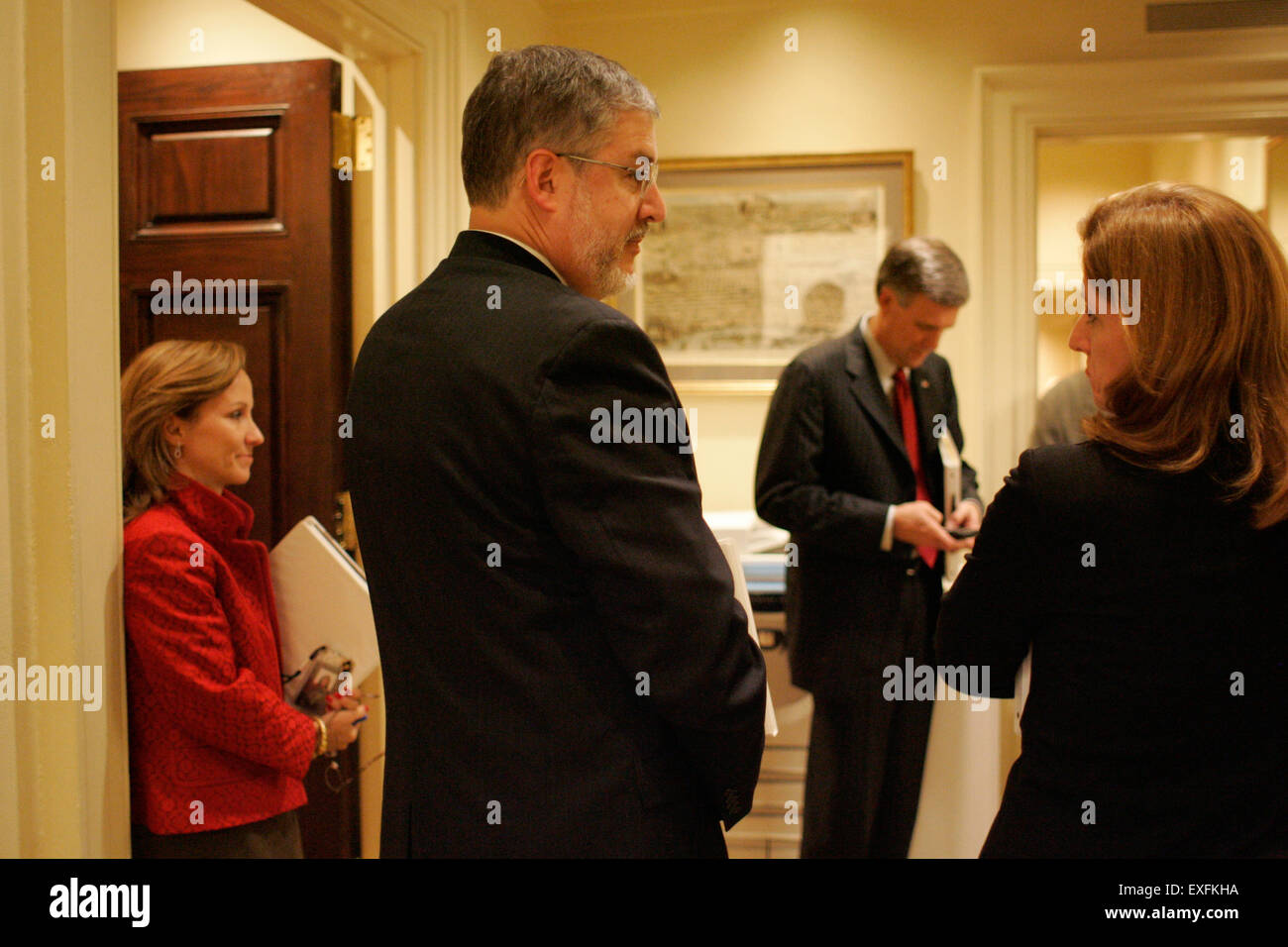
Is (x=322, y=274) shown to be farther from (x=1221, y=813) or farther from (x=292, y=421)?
(x=1221, y=813)

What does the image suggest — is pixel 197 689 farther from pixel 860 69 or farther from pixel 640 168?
pixel 860 69

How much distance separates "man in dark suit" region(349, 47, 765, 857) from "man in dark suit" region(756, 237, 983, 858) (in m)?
1.36

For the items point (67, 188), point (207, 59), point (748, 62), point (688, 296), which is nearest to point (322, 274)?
point (207, 59)

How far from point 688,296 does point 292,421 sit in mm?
1563

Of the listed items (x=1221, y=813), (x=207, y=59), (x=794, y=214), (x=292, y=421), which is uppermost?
(x=207, y=59)

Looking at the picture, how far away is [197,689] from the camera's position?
4.70 ft

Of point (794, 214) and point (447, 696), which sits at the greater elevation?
point (794, 214)

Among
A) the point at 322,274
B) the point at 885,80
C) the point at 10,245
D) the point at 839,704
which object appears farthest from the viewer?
the point at 885,80

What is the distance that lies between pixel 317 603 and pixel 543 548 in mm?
801

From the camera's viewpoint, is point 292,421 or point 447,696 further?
point 292,421

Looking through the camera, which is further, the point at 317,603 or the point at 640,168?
the point at 317,603

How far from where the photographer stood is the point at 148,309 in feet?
7.63

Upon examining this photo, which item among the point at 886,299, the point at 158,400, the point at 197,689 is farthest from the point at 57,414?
the point at 886,299

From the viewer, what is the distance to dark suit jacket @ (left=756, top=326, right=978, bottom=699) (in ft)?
8.05
